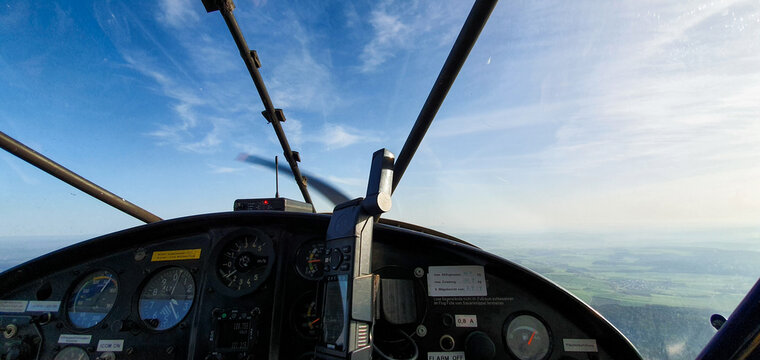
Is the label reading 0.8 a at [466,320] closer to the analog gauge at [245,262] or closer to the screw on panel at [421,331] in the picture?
the screw on panel at [421,331]

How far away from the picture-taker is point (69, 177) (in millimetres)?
1845

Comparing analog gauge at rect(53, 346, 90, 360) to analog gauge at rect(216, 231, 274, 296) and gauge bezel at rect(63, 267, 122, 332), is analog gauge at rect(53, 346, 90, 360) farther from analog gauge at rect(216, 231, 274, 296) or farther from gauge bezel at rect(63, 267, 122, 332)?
analog gauge at rect(216, 231, 274, 296)

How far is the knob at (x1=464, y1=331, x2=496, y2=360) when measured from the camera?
5.42 ft

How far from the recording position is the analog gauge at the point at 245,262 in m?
1.86

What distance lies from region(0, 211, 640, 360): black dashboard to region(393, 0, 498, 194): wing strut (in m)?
0.53

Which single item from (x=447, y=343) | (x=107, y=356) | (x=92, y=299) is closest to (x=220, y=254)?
(x=107, y=356)

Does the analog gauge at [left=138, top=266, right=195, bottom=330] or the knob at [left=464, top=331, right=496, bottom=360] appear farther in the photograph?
the analog gauge at [left=138, top=266, right=195, bottom=330]

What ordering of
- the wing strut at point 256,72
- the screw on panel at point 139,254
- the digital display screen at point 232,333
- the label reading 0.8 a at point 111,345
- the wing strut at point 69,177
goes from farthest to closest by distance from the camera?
the screw on panel at point 139,254 < the label reading 0.8 a at point 111,345 < the digital display screen at point 232,333 < the wing strut at point 69,177 < the wing strut at point 256,72

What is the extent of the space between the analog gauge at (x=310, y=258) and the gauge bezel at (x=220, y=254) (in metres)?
0.15

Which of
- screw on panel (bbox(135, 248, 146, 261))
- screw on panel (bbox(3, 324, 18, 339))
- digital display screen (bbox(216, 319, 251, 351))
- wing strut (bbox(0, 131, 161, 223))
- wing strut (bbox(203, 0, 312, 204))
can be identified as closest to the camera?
wing strut (bbox(203, 0, 312, 204))

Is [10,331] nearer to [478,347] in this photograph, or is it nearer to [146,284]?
[146,284]

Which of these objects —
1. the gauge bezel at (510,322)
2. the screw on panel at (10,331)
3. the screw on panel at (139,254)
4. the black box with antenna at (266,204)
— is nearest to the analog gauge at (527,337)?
the gauge bezel at (510,322)

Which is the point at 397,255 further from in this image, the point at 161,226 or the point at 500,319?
the point at 161,226

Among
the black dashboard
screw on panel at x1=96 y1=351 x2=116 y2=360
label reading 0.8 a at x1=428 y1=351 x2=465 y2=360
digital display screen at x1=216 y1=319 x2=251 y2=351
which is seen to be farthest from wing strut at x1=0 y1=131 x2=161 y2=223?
label reading 0.8 a at x1=428 y1=351 x2=465 y2=360
